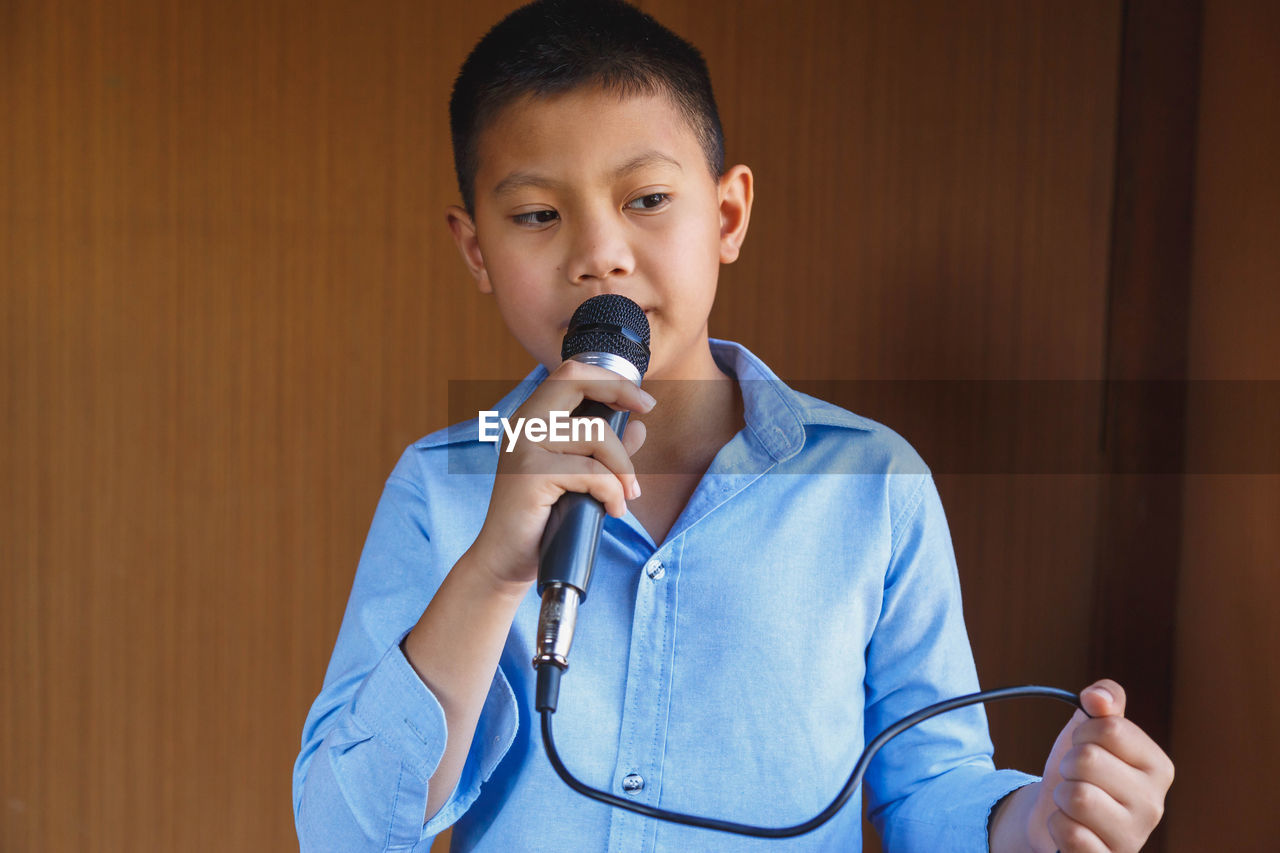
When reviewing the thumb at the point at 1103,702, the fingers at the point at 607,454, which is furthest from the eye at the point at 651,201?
the thumb at the point at 1103,702

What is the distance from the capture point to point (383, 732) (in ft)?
1.93

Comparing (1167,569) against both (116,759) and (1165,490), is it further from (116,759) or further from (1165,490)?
(116,759)

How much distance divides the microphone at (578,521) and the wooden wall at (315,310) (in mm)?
640

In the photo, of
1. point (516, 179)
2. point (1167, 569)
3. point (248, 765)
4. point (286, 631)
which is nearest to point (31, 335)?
point (286, 631)

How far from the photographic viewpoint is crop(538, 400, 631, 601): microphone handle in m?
0.45

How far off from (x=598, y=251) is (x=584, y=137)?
3.8 inches

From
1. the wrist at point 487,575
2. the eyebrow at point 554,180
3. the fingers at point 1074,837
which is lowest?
the fingers at point 1074,837

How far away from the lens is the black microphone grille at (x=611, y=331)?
54 cm

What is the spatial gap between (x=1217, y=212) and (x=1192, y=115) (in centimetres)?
14

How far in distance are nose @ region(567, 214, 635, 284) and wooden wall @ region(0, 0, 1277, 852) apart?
555 mm

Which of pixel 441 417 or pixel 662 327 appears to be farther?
pixel 441 417

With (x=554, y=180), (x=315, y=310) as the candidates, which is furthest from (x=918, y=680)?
(x=315, y=310)

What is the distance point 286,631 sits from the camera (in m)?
1.26

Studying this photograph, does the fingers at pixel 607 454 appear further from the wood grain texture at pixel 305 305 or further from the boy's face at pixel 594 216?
the wood grain texture at pixel 305 305
